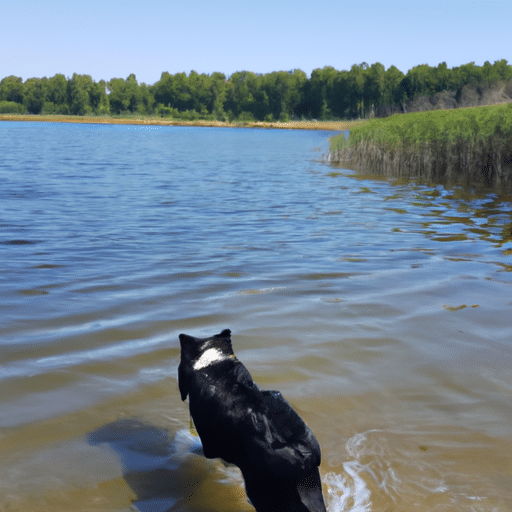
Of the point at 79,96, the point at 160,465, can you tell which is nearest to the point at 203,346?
the point at 160,465

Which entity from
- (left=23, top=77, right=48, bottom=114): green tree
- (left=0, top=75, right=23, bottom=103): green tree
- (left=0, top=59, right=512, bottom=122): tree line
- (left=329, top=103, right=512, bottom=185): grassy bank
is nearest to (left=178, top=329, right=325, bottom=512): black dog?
(left=329, top=103, right=512, bottom=185): grassy bank

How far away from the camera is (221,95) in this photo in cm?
17338

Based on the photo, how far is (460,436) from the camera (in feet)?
10.6

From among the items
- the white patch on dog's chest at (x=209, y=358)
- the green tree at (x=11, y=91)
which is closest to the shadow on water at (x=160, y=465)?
the white patch on dog's chest at (x=209, y=358)

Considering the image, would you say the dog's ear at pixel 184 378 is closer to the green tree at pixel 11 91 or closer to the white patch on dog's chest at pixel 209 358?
the white patch on dog's chest at pixel 209 358

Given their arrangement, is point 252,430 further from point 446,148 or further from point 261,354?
point 446,148

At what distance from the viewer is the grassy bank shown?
1728 centimetres

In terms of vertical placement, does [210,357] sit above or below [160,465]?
above

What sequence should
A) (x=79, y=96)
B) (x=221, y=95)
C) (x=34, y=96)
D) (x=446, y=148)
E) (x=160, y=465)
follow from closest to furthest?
(x=160, y=465) → (x=446, y=148) → (x=79, y=96) → (x=34, y=96) → (x=221, y=95)

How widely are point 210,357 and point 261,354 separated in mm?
2006

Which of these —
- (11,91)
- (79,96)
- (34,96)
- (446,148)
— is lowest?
(446,148)

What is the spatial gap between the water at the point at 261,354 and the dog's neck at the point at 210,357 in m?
0.68

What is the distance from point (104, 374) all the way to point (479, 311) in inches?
145

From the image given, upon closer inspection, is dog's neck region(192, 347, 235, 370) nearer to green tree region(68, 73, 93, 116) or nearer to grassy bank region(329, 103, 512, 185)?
grassy bank region(329, 103, 512, 185)
